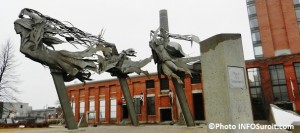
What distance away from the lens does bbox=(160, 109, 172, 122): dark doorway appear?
32.3 m

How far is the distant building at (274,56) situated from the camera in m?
28.8

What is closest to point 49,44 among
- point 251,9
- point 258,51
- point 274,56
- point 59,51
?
point 59,51

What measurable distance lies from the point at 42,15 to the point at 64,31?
1.70 meters

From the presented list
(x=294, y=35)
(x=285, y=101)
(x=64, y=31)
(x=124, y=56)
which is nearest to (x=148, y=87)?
(x=124, y=56)

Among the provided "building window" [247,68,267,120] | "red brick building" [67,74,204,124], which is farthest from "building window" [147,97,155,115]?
"building window" [247,68,267,120]

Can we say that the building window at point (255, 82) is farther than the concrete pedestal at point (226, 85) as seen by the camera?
Yes

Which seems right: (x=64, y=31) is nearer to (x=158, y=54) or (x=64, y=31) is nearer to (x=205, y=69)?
(x=158, y=54)

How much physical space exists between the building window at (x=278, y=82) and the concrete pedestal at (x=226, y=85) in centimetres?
2672

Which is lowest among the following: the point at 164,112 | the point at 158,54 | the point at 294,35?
the point at 164,112

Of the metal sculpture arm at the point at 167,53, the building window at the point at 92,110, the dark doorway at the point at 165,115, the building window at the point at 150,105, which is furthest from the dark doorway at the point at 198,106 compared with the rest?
the building window at the point at 92,110

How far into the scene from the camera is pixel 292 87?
2833 cm

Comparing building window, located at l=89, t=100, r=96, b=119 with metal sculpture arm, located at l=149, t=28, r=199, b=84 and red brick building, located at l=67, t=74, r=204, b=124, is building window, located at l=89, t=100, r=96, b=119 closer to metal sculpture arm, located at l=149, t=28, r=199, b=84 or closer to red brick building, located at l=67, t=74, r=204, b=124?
red brick building, located at l=67, t=74, r=204, b=124

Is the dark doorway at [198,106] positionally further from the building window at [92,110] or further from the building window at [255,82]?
the building window at [92,110]

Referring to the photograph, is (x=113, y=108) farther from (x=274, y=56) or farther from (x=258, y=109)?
(x=274, y=56)
